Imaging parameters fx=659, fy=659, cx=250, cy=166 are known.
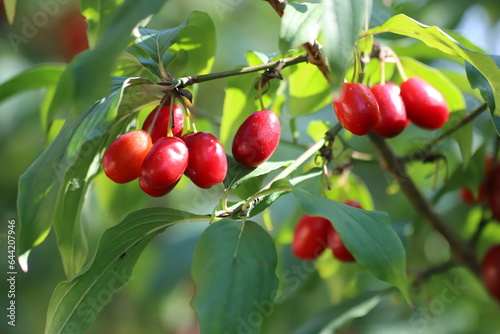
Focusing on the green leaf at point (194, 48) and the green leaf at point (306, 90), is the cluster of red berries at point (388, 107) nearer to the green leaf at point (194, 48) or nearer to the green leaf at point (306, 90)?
the green leaf at point (306, 90)

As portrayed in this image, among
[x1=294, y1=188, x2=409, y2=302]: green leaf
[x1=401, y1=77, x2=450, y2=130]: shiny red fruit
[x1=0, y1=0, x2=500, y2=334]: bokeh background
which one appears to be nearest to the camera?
[x1=294, y1=188, x2=409, y2=302]: green leaf

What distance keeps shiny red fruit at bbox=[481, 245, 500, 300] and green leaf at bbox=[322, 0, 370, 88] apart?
81 cm

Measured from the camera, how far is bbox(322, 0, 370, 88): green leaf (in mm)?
672

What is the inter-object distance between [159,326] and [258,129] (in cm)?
169

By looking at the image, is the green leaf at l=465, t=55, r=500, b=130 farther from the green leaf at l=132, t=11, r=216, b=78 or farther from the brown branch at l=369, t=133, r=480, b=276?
the green leaf at l=132, t=11, r=216, b=78

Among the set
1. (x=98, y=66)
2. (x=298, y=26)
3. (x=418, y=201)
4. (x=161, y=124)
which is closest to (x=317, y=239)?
(x=418, y=201)

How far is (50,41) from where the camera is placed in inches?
110

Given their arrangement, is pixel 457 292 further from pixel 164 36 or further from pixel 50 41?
Answer: pixel 50 41

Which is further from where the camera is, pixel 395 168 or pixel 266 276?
pixel 395 168

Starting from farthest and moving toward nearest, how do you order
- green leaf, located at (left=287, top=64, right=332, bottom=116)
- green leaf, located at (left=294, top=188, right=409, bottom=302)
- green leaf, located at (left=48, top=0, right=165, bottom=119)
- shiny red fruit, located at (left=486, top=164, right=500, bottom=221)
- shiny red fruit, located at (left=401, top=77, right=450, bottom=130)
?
shiny red fruit, located at (left=486, top=164, right=500, bottom=221) < green leaf, located at (left=287, top=64, right=332, bottom=116) < shiny red fruit, located at (left=401, top=77, right=450, bottom=130) < green leaf, located at (left=294, top=188, right=409, bottom=302) < green leaf, located at (left=48, top=0, right=165, bottom=119)

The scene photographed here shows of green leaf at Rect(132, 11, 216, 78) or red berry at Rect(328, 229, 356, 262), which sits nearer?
green leaf at Rect(132, 11, 216, 78)

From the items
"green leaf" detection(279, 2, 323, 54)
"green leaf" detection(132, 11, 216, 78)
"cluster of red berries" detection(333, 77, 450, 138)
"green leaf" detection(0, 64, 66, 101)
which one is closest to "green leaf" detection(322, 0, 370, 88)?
"green leaf" detection(279, 2, 323, 54)

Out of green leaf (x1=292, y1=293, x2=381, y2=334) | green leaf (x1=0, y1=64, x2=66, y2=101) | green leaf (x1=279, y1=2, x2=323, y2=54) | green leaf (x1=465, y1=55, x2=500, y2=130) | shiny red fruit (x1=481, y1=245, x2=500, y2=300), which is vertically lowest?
green leaf (x1=292, y1=293, x2=381, y2=334)

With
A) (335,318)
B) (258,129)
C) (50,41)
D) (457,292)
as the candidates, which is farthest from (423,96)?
(50,41)
